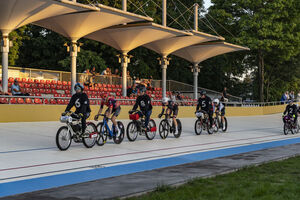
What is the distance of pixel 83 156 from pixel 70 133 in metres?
1.27

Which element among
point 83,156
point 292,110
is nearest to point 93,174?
point 83,156

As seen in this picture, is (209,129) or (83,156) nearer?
(83,156)

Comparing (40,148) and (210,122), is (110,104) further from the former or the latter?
(210,122)

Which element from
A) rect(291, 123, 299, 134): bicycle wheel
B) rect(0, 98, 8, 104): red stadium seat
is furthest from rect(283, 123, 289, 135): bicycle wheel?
rect(0, 98, 8, 104): red stadium seat

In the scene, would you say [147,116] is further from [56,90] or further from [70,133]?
[56,90]

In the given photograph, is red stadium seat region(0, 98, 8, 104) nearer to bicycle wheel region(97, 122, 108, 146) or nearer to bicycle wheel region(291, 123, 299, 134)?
bicycle wheel region(97, 122, 108, 146)

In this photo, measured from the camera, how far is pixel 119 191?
7109 mm

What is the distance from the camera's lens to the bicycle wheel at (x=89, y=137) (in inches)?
513

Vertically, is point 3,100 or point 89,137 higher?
point 3,100

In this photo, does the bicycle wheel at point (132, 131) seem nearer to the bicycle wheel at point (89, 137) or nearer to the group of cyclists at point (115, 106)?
the group of cyclists at point (115, 106)

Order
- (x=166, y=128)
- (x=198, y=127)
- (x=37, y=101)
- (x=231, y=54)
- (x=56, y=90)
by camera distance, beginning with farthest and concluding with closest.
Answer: (x=231, y=54) < (x=56, y=90) < (x=37, y=101) < (x=198, y=127) < (x=166, y=128)

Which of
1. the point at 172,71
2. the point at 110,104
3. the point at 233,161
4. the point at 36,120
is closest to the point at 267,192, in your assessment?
the point at 233,161

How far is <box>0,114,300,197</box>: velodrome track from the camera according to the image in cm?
863

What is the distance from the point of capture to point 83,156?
11.7 metres
